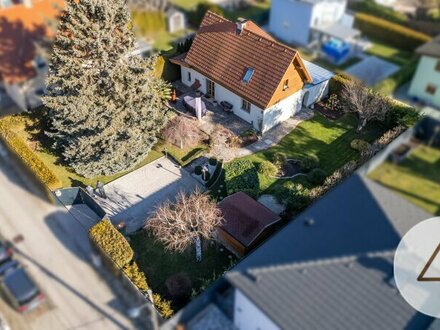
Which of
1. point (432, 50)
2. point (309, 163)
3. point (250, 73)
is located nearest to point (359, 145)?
point (309, 163)

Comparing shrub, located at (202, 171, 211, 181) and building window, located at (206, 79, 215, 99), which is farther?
building window, located at (206, 79, 215, 99)

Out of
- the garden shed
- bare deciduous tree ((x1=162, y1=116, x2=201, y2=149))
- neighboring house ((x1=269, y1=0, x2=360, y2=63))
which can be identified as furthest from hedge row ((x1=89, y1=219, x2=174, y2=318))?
neighboring house ((x1=269, y1=0, x2=360, y2=63))

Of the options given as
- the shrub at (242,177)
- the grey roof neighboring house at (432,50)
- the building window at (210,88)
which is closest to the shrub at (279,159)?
the shrub at (242,177)

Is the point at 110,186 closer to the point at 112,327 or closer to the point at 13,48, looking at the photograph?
the point at 112,327

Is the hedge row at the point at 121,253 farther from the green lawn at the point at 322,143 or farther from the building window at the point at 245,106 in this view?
the building window at the point at 245,106

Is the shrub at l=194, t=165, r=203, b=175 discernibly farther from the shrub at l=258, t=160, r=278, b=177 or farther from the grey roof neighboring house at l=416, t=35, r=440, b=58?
the grey roof neighboring house at l=416, t=35, r=440, b=58
